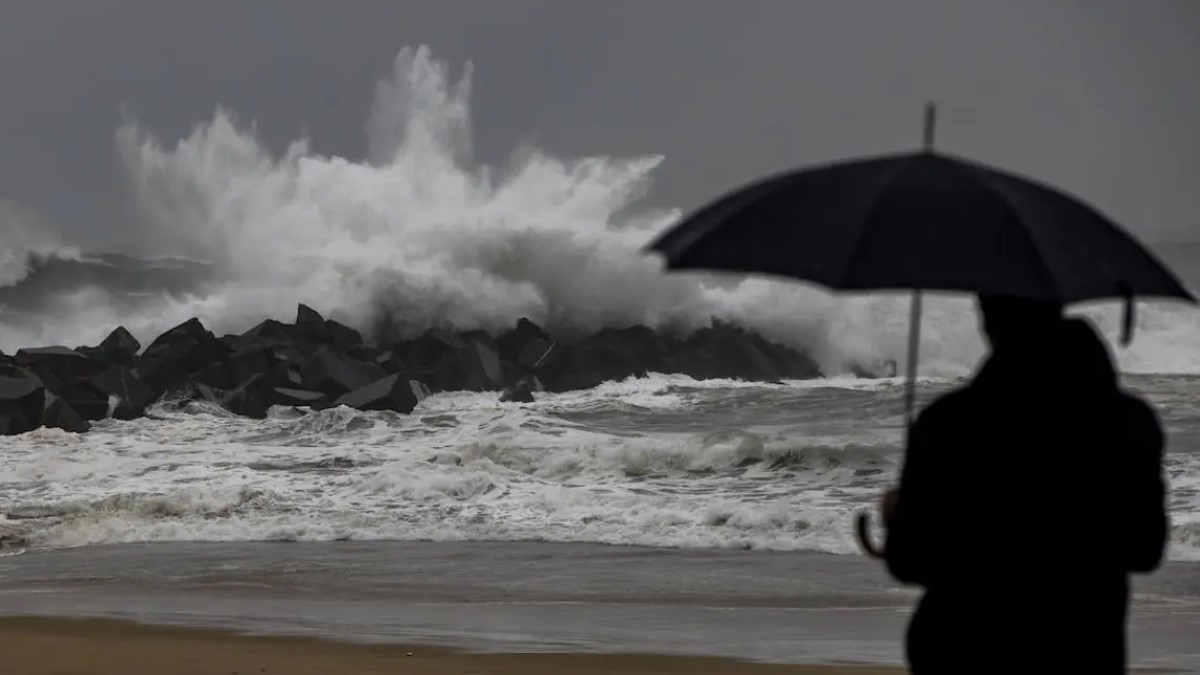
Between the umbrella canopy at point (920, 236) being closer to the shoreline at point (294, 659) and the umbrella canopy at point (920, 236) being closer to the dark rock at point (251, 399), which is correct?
the shoreline at point (294, 659)

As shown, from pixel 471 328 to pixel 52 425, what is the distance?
935 centimetres

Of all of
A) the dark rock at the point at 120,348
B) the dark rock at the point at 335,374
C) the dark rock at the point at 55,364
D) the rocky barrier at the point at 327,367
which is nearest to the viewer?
the rocky barrier at the point at 327,367

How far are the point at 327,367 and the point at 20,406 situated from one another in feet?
13.6

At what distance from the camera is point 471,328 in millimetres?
26578

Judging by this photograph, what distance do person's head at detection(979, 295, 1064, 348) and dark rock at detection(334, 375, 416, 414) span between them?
671 inches

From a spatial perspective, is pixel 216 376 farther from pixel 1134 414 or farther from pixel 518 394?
pixel 1134 414

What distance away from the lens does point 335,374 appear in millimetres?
20781

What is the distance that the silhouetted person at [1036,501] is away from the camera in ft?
7.06

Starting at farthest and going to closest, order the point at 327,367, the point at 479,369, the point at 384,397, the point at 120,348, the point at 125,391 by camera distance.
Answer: the point at 120,348 < the point at 479,369 < the point at 327,367 < the point at 125,391 < the point at 384,397

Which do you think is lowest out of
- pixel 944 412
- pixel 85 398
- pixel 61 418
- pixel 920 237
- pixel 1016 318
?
pixel 61 418

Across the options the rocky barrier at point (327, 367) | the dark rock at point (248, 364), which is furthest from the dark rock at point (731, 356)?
the dark rock at point (248, 364)

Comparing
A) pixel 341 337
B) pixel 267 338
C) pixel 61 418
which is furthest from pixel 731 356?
pixel 61 418

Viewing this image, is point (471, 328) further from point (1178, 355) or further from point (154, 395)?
point (1178, 355)

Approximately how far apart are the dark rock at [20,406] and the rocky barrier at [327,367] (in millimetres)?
11
